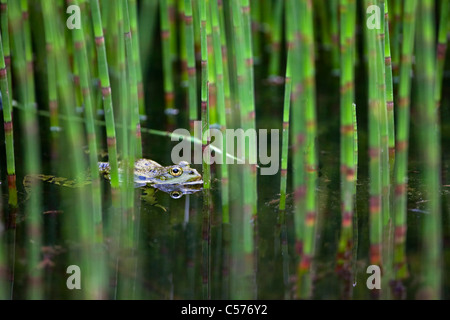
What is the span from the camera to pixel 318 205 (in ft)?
8.57

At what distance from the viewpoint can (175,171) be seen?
2.80 meters

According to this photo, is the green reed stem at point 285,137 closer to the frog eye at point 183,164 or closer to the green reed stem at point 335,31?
the frog eye at point 183,164

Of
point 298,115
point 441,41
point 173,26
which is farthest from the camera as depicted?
point 173,26

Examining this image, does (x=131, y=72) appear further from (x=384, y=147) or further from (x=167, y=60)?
(x=167, y=60)

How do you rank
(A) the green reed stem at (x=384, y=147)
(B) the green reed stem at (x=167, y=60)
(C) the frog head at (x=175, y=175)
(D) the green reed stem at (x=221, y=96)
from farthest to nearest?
(B) the green reed stem at (x=167, y=60), (C) the frog head at (x=175, y=175), (D) the green reed stem at (x=221, y=96), (A) the green reed stem at (x=384, y=147)

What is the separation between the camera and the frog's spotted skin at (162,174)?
2.81m

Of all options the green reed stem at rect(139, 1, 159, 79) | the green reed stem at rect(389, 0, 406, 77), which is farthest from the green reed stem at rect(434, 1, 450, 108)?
the green reed stem at rect(139, 1, 159, 79)

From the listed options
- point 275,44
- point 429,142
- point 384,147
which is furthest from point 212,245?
point 275,44

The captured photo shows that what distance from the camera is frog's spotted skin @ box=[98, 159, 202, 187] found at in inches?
111

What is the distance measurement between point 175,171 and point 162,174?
0.21 ft

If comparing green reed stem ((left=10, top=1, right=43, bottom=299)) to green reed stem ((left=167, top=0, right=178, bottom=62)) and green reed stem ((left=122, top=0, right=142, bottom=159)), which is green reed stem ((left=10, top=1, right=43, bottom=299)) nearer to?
green reed stem ((left=122, top=0, right=142, bottom=159))

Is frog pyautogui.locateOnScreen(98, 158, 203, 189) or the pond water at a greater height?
frog pyautogui.locateOnScreen(98, 158, 203, 189)

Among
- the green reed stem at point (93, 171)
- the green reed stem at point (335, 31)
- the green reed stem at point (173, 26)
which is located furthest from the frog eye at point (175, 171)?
the green reed stem at point (335, 31)
